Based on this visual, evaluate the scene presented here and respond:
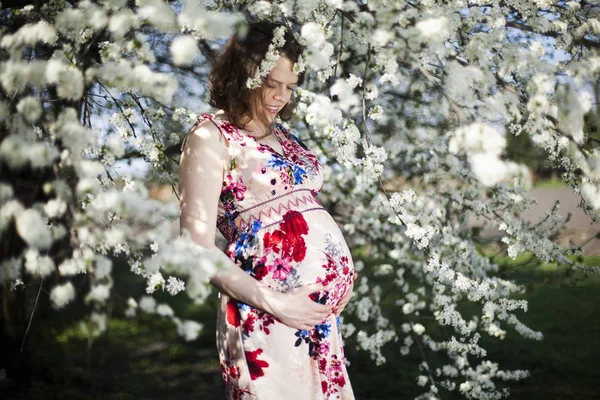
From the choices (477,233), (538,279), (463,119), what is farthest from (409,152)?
(463,119)

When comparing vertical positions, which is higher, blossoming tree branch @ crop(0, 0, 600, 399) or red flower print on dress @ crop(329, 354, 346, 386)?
blossoming tree branch @ crop(0, 0, 600, 399)

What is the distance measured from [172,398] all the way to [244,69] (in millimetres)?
3205

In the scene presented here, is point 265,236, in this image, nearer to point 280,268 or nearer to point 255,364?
point 280,268

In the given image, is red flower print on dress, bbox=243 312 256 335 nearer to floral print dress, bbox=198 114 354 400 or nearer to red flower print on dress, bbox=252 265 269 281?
floral print dress, bbox=198 114 354 400

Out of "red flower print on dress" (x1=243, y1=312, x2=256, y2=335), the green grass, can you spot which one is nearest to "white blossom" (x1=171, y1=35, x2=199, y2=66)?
"red flower print on dress" (x1=243, y1=312, x2=256, y2=335)

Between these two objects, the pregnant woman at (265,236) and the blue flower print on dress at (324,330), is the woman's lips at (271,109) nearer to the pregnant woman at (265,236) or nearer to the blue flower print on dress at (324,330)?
the pregnant woman at (265,236)

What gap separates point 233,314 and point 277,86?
80cm

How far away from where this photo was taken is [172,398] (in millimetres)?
4449

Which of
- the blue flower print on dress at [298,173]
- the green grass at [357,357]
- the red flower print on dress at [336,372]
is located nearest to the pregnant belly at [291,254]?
the blue flower print on dress at [298,173]

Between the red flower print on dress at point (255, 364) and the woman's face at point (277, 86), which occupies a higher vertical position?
the woman's face at point (277, 86)

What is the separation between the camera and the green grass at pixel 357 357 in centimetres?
446

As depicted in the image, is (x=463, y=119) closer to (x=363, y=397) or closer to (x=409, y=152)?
(x=409, y=152)

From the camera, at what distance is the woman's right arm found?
5.71 feet

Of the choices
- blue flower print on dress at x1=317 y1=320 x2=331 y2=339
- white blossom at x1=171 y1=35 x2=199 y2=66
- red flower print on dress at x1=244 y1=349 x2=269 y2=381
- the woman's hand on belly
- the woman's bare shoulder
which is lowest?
blue flower print on dress at x1=317 y1=320 x2=331 y2=339
